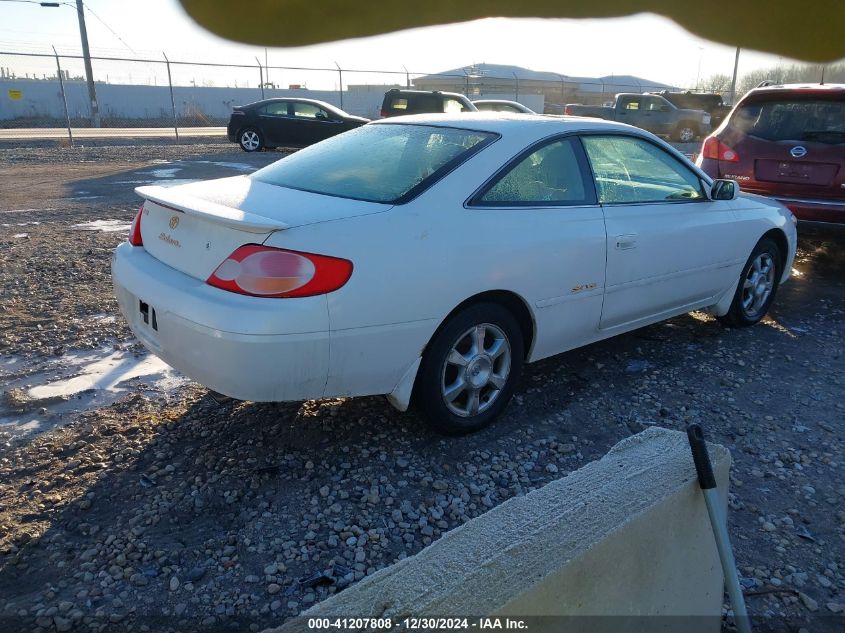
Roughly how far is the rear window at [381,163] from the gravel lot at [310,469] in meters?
1.17

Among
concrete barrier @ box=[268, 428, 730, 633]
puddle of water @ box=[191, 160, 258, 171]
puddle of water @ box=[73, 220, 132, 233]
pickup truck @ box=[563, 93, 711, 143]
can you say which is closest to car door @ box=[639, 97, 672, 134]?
pickup truck @ box=[563, 93, 711, 143]

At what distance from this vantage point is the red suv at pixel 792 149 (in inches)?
235

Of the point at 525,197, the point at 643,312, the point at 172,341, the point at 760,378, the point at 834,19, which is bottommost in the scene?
the point at 760,378

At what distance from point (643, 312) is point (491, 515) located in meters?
2.49

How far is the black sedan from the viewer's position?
1698cm

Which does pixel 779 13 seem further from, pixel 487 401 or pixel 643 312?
pixel 643 312

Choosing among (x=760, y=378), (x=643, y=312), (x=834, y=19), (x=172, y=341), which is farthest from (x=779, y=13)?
(x=760, y=378)

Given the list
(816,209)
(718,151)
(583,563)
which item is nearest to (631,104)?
(718,151)

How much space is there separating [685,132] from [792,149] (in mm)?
20781

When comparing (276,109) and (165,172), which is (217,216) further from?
(276,109)

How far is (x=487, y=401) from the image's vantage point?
3.49 metres

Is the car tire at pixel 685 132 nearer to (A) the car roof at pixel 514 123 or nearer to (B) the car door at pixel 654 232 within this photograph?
(B) the car door at pixel 654 232

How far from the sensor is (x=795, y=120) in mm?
6211

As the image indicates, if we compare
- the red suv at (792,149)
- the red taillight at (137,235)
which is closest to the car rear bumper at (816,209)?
the red suv at (792,149)
